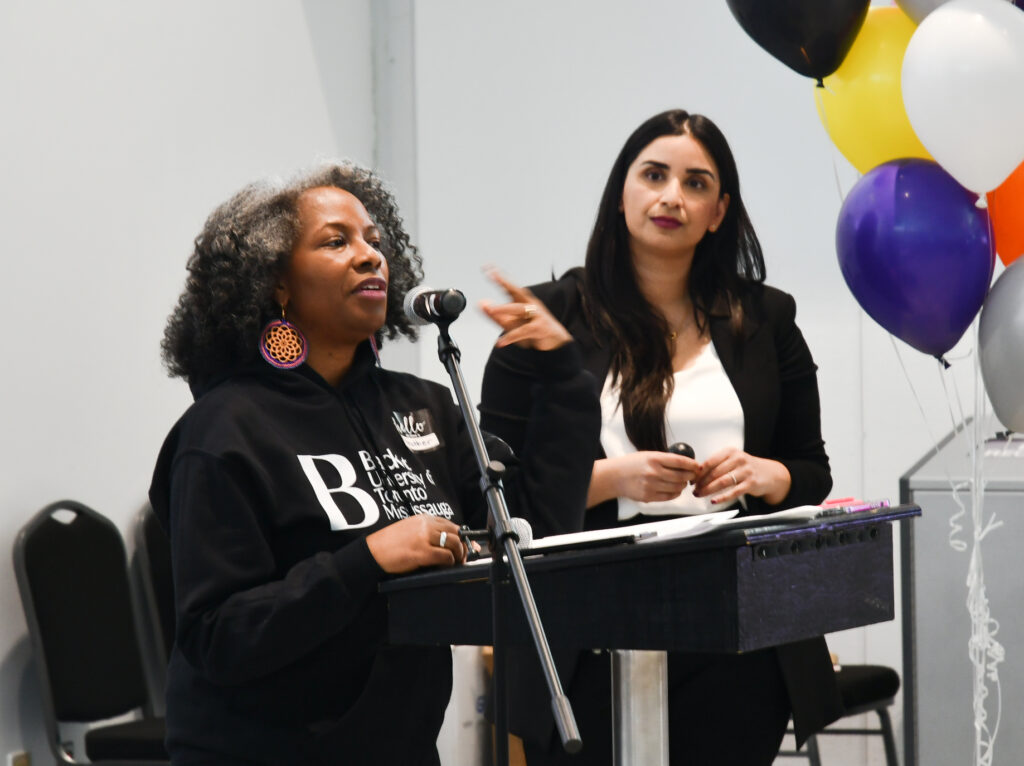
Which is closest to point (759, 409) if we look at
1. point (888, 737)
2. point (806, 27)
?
point (806, 27)

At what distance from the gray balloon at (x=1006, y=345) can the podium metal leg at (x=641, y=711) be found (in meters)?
0.91

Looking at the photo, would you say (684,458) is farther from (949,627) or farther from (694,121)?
(949,627)

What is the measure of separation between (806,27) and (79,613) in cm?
207

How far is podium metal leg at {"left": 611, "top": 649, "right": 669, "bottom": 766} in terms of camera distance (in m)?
1.42

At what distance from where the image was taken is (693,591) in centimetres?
118

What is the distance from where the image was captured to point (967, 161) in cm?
197

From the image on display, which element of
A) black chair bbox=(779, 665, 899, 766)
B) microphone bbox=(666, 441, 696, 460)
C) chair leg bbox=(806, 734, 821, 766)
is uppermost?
microphone bbox=(666, 441, 696, 460)

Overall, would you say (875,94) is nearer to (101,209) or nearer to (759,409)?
(759,409)

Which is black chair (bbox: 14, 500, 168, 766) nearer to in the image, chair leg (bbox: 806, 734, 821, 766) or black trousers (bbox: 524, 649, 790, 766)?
black trousers (bbox: 524, 649, 790, 766)

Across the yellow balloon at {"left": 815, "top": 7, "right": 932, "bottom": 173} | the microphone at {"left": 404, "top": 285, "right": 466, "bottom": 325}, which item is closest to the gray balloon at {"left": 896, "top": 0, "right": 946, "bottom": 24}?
the yellow balloon at {"left": 815, "top": 7, "right": 932, "bottom": 173}

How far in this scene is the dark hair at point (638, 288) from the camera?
2.09 m

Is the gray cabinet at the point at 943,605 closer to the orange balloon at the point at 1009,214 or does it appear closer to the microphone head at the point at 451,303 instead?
the orange balloon at the point at 1009,214

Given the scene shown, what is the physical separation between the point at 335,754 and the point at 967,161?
1311mm

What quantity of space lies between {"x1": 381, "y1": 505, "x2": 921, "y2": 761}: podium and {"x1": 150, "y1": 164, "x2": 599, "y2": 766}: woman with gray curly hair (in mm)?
108
